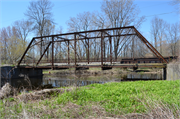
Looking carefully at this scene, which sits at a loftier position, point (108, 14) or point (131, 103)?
point (108, 14)

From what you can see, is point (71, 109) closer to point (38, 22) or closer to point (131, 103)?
point (131, 103)

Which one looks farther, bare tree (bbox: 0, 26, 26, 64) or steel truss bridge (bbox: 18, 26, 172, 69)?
bare tree (bbox: 0, 26, 26, 64)

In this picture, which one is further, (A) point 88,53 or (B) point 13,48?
(B) point 13,48

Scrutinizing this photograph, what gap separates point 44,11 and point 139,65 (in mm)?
32507

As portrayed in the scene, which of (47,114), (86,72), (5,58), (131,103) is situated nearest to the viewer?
(47,114)

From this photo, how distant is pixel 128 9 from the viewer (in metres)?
31.6

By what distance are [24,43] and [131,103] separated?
3813 centimetres

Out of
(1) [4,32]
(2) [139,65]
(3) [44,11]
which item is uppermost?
(3) [44,11]

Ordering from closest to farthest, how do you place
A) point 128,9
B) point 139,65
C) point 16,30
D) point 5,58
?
point 139,65
point 128,9
point 5,58
point 16,30

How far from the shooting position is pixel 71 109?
16.6ft

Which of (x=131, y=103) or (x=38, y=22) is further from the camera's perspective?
(x=38, y=22)

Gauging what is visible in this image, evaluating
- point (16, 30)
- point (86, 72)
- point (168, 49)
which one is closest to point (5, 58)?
point (16, 30)

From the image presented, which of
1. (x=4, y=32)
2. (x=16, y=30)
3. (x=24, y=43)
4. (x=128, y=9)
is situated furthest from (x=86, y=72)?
(x=4, y=32)

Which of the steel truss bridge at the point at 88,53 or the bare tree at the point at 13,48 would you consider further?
the bare tree at the point at 13,48
